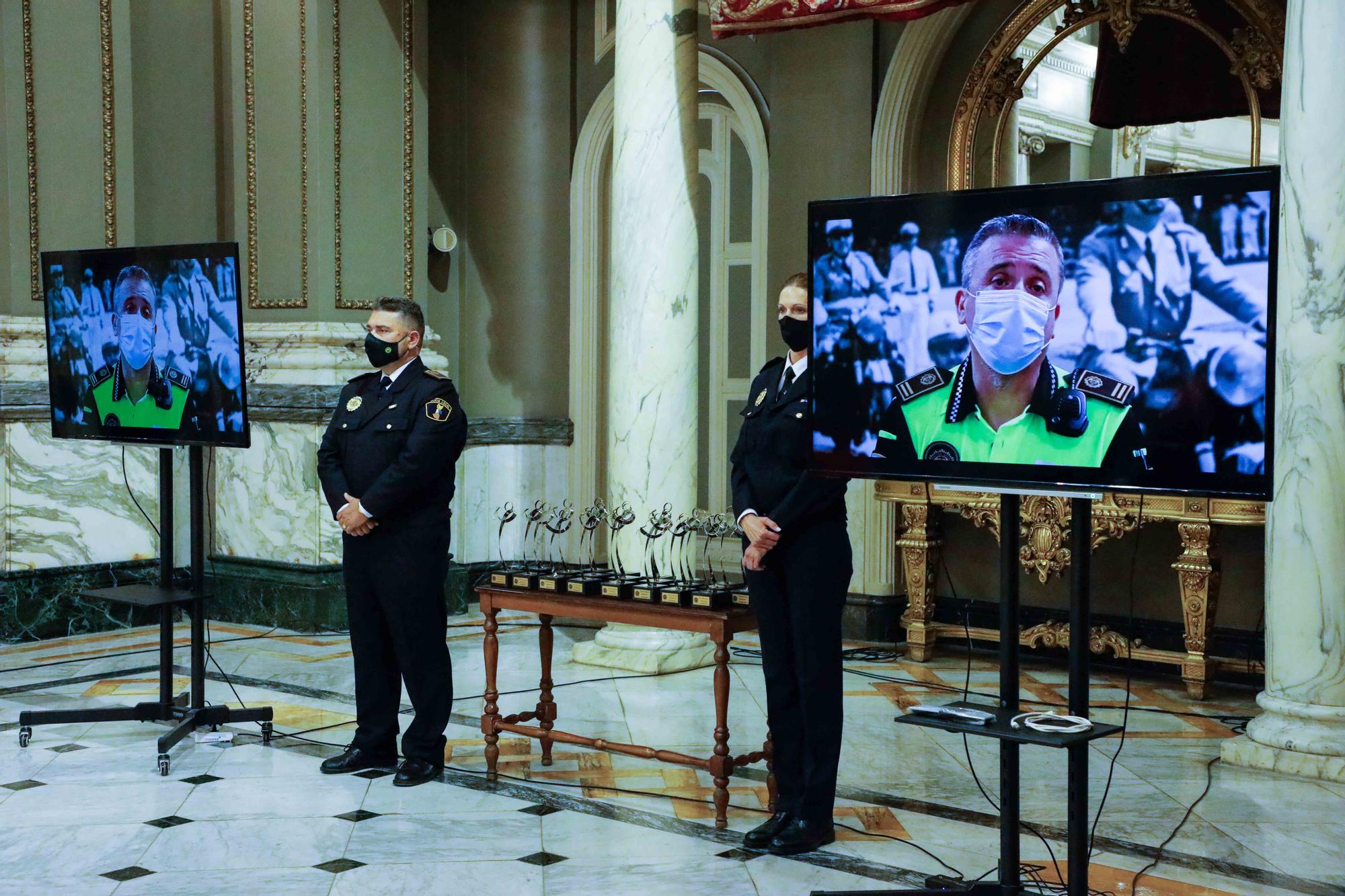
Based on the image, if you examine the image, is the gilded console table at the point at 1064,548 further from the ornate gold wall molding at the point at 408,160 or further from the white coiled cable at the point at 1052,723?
the ornate gold wall molding at the point at 408,160

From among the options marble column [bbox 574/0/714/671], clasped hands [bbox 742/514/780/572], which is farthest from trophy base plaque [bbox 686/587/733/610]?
marble column [bbox 574/0/714/671]

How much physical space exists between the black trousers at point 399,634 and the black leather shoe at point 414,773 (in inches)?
0.8

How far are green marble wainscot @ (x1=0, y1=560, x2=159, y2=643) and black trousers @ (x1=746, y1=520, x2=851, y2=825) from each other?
464cm

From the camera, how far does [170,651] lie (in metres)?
5.71

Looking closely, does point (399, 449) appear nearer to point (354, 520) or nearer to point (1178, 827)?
point (354, 520)

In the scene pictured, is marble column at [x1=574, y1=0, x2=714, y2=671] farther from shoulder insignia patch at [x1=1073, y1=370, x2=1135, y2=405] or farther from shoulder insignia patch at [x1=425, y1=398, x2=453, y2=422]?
shoulder insignia patch at [x1=1073, y1=370, x2=1135, y2=405]

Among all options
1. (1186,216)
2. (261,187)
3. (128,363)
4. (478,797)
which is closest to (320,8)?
(261,187)

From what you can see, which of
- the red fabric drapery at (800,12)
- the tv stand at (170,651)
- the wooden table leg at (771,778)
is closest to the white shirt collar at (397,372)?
the tv stand at (170,651)

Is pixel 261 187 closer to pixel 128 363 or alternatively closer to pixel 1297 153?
pixel 128 363

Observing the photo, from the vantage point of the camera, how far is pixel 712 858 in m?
4.16

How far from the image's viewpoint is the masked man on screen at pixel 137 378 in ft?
18.0

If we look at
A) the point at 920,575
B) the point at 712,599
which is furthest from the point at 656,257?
the point at 712,599

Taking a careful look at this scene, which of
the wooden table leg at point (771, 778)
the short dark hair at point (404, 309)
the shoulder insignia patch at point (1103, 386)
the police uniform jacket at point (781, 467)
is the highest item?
the short dark hair at point (404, 309)

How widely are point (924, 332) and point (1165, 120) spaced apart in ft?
13.9
